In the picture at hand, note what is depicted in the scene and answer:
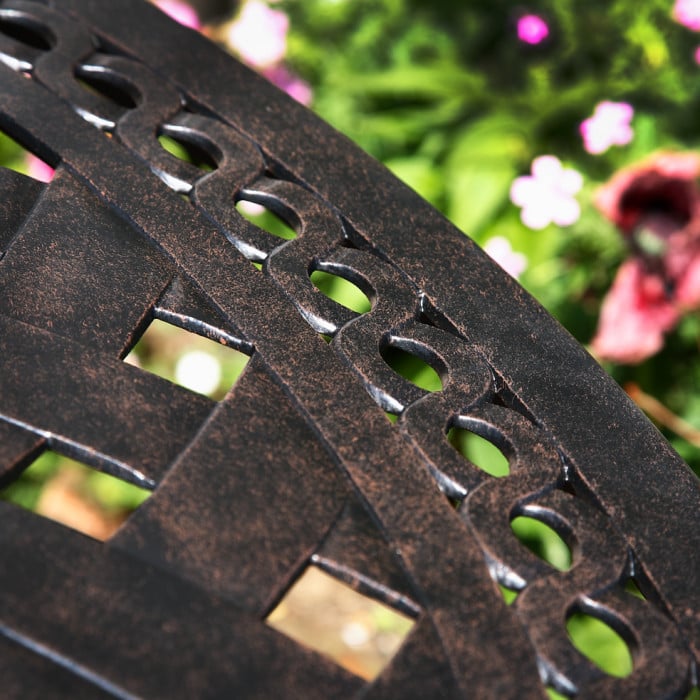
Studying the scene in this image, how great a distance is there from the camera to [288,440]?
58 centimetres

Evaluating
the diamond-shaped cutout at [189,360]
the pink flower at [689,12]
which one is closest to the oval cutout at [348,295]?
the diamond-shaped cutout at [189,360]

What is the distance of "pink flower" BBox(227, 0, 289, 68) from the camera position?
197cm

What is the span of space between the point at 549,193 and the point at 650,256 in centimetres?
22

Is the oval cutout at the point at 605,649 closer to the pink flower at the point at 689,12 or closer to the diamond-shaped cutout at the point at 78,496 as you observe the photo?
the diamond-shaped cutout at the point at 78,496

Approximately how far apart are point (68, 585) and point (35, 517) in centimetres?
5

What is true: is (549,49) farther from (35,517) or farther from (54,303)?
(35,517)

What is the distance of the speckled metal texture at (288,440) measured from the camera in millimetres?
488

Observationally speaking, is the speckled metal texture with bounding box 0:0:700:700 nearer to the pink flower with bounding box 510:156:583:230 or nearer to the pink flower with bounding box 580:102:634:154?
the pink flower with bounding box 510:156:583:230

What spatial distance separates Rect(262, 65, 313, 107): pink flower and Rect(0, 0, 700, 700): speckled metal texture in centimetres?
129

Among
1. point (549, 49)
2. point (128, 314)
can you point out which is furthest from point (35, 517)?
point (549, 49)

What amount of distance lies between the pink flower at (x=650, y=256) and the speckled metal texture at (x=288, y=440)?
75 centimetres

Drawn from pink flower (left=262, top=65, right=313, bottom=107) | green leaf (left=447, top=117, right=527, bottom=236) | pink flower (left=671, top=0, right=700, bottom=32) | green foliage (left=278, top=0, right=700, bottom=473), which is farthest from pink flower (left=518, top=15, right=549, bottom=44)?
pink flower (left=262, top=65, right=313, bottom=107)

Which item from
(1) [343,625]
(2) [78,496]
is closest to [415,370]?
(1) [343,625]

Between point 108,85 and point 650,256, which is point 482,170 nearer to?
point 650,256
